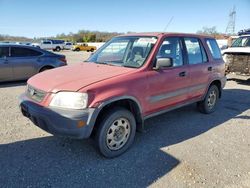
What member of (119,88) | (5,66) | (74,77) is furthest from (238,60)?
(5,66)

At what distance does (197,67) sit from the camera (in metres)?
4.96

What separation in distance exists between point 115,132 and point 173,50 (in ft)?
6.51

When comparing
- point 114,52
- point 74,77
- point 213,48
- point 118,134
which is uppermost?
point 213,48

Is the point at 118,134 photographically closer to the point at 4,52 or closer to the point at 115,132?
the point at 115,132

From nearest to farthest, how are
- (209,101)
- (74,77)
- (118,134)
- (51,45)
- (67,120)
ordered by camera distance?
1. (67,120)
2. (74,77)
3. (118,134)
4. (209,101)
5. (51,45)

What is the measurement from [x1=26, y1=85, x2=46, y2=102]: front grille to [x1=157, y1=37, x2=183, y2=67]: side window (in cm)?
205

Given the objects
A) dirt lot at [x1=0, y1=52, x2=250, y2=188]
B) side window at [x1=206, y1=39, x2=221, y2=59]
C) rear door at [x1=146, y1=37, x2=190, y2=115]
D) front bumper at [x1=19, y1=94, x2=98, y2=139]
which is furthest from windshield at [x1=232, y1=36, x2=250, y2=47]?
front bumper at [x1=19, y1=94, x2=98, y2=139]

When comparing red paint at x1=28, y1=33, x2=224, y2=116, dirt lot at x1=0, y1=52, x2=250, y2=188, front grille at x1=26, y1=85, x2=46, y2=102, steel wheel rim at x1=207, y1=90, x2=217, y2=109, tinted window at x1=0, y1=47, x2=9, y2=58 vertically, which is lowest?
dirt lot at x1=0, y1=52, x2=250, y2=188

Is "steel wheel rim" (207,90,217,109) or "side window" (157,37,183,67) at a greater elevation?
"side window" (157,37,183,67)

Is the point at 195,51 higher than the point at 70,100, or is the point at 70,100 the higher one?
the point at 195,51

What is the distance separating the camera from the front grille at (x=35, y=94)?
11.1 feet

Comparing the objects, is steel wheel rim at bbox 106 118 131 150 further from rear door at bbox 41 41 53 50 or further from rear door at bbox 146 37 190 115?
rear door at bbox 41 41 53 50

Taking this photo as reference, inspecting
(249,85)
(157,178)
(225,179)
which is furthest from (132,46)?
(249,85)

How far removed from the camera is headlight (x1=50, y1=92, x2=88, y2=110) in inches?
122
